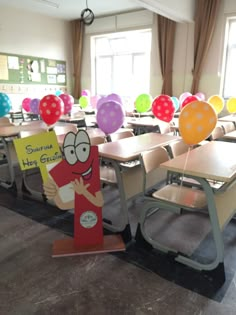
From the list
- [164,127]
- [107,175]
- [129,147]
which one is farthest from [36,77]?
[129,147]

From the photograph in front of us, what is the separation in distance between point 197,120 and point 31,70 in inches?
285

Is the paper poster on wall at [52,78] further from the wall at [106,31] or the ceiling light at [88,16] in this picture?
the ceiling light at [88,16]

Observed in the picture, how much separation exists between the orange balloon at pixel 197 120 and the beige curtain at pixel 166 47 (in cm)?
562

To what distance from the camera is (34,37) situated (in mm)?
8000

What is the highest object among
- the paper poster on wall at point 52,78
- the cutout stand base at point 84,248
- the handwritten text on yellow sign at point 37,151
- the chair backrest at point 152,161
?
the paper poster on wall at point 52,78

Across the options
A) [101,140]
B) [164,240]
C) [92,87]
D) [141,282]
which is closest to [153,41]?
[92,87]

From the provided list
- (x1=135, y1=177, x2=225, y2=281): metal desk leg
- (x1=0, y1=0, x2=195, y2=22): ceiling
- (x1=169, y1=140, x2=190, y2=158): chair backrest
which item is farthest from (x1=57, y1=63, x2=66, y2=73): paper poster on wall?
(x1=135, y1=177, x2=225, y2=281): metal desk leg

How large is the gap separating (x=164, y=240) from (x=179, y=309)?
0.71 m

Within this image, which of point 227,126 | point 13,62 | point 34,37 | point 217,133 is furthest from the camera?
point 34,37

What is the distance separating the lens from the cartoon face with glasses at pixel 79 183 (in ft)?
5.98

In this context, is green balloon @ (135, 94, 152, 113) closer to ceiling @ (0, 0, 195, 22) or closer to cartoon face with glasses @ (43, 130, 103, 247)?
ceiling @ (0, 0, 195, 22)

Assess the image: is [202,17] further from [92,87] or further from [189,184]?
[189,184]

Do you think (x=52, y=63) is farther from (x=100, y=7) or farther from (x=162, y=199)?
(x=162, y=199)

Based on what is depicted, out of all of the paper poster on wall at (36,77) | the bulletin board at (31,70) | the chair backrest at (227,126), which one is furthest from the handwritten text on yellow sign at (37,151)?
the paper poster on wall at (36,77)
